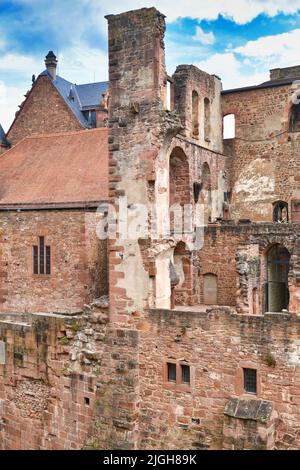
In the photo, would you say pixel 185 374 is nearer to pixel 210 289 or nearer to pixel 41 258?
pixel 210 289

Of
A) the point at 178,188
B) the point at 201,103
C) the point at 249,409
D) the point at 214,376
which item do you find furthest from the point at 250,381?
the point at 201,103

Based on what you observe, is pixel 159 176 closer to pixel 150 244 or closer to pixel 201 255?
pixel 150 244

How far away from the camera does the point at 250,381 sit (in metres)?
11.9

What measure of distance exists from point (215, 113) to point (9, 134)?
10.3m

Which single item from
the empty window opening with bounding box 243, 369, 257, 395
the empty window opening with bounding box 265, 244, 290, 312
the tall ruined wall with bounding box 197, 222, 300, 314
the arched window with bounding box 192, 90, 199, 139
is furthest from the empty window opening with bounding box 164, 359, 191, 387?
the arched window with bounding box 192, 90, 199, 139

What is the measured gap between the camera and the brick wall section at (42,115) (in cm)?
2602

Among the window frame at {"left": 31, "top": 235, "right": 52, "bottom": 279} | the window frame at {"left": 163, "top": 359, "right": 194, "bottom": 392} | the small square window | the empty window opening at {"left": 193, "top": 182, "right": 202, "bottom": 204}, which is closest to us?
the window frame at {"left": 163, "top": 359, "right": 194, "bottom": 392}

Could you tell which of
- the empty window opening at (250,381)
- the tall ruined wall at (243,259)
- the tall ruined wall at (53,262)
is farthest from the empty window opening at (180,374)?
the tall ruined wall at (53,262)

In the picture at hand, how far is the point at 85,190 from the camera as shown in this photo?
19547 mm

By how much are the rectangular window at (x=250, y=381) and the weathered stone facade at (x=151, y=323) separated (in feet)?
0.08

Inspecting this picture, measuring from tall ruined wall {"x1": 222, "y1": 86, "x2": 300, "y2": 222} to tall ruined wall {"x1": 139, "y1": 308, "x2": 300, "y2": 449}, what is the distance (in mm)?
12120

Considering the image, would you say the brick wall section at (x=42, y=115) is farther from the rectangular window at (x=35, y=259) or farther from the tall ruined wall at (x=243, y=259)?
the tall ruined wall at (x=243, y=259)

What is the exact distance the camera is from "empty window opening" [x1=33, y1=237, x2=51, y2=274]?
20078 millimetres

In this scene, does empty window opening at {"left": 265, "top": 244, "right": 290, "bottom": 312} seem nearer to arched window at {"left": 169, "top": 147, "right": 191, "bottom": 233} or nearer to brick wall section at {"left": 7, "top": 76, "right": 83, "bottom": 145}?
arched window at {"left": 169, "top": 147, "right": 191, "bottom": 233}
